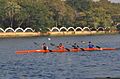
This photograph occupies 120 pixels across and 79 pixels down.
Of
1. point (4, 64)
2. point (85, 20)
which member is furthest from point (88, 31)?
point (4, 64)


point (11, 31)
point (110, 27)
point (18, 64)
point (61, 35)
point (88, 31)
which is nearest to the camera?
point (18, 64)

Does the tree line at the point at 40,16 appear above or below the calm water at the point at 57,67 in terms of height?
above

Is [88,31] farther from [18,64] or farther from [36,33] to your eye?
[18,64]

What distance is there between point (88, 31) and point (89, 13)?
9604 millimetres

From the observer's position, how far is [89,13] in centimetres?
17725

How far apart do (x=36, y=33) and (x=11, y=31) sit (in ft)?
30.9

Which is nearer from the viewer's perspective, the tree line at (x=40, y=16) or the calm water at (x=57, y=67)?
the calm water at (x=57, y=67)

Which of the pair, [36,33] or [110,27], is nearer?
[36,33]

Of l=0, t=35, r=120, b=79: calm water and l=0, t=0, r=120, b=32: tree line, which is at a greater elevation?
l=0, t=0, r=120, b=32: tree line

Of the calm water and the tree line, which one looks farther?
→ the tree line

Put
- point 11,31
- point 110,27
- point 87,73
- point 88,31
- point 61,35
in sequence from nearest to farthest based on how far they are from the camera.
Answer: point 87,73 < point 11,31 < point 61,35 < point 88,31 < point 110,27

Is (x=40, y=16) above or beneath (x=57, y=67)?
above

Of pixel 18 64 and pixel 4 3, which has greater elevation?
pixel 4 3

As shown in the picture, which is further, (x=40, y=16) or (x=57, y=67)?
(x=40, y=16)
